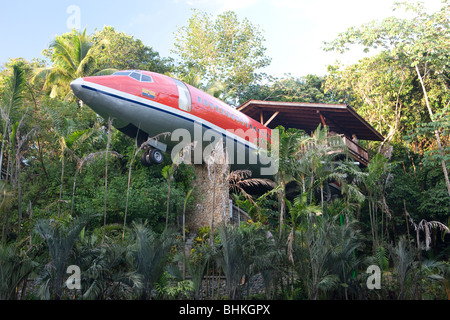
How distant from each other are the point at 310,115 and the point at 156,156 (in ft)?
31.0

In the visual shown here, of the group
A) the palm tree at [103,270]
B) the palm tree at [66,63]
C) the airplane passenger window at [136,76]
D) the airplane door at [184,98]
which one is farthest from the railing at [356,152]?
the palm tree at [66,63]

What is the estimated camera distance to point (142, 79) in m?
14.2

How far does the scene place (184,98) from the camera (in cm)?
1488

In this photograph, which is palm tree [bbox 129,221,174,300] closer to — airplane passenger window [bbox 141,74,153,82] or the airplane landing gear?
the airplane landing gear

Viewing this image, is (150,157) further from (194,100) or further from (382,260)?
(382,260)

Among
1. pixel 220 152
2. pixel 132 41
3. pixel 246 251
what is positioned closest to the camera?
pixel 246 251

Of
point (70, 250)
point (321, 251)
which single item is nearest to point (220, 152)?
point (321, 251)

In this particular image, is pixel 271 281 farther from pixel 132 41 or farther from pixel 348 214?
pixel 132 41

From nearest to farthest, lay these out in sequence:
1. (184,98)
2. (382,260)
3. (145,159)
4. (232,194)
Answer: (382,260)
(232,194)
(184,98)
(145,159)

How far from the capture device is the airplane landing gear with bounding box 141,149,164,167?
50.6 feet

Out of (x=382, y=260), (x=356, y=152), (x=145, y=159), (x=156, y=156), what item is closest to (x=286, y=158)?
(x=382, y=260)

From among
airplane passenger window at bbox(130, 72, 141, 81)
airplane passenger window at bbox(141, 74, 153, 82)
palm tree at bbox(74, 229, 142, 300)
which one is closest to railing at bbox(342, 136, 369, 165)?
airplane passenger window at bbox(141, 74, 153, 82)

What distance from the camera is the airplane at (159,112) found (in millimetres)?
13188
